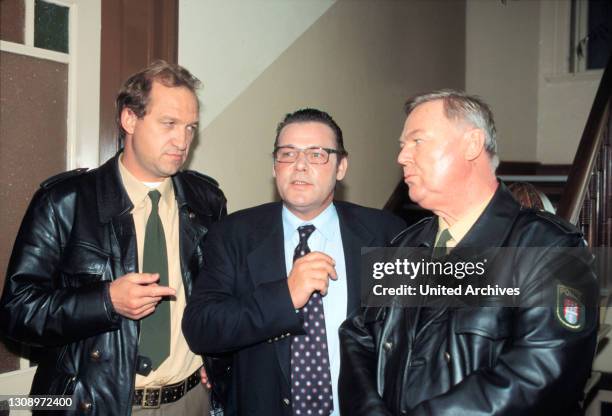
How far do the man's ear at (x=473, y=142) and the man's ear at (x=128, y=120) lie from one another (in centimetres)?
113

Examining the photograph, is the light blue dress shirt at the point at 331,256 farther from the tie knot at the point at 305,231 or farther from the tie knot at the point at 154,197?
the tie knot at the point at 154,197

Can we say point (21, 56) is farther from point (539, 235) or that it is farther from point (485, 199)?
point (539, 235)

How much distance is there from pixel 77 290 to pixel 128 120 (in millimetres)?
621

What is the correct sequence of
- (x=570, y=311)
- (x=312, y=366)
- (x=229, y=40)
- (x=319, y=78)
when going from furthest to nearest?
(x=319, y=78), (x=229, y=40), (x=312, y=366), (x=570, y=311)

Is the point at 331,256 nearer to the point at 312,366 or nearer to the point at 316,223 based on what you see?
the point at 316,223

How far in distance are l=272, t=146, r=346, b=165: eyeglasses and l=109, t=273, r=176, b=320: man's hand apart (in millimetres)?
584

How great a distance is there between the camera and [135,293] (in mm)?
1778

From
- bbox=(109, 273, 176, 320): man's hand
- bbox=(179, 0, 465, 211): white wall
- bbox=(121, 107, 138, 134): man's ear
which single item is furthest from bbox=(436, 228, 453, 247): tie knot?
bbox=(179, 0, 465, 211): white wall

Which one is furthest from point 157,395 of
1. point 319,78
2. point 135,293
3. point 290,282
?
point 319,78

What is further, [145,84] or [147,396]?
[145,84]

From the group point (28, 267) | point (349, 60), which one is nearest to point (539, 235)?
point (28, 267)

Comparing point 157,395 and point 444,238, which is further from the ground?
point 444,238

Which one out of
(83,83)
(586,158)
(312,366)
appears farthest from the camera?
(586,158)

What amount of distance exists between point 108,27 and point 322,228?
1.31 meters
